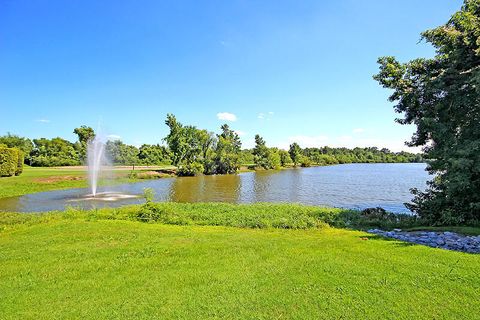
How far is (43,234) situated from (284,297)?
11.6m

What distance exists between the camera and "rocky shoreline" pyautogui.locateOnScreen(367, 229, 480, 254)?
10.5 metres

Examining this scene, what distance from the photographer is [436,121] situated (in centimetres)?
1620

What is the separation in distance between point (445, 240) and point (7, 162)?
57.0 m

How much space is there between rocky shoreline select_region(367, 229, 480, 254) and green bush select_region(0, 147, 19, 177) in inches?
2146

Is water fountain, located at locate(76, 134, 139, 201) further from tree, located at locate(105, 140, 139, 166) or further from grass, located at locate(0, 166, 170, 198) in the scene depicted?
tree, located at locate(105, 140, 139, 166)

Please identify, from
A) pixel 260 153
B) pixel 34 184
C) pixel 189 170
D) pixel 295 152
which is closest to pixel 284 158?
pixel 295 152

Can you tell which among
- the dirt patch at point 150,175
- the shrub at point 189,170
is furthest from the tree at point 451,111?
the shrub at point 189,170

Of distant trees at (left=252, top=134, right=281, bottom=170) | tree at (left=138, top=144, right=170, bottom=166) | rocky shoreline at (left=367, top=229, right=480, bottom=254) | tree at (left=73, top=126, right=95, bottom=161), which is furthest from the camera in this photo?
tree at (left=138, top=144, right=170, bottom=166)

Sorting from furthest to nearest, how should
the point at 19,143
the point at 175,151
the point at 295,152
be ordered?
1. the point at 295,152
2. the point at 19,143
3. the point at 175,151

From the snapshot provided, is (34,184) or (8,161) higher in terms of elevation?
(8,161)

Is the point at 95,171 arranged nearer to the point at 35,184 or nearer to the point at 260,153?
the point at 35,184

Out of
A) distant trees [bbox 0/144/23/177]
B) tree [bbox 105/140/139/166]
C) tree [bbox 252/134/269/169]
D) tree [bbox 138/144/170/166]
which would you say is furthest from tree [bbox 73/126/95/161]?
tree [bbox 252/134/269/169]

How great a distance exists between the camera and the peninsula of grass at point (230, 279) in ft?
20.0

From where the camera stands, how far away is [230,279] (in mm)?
7469
